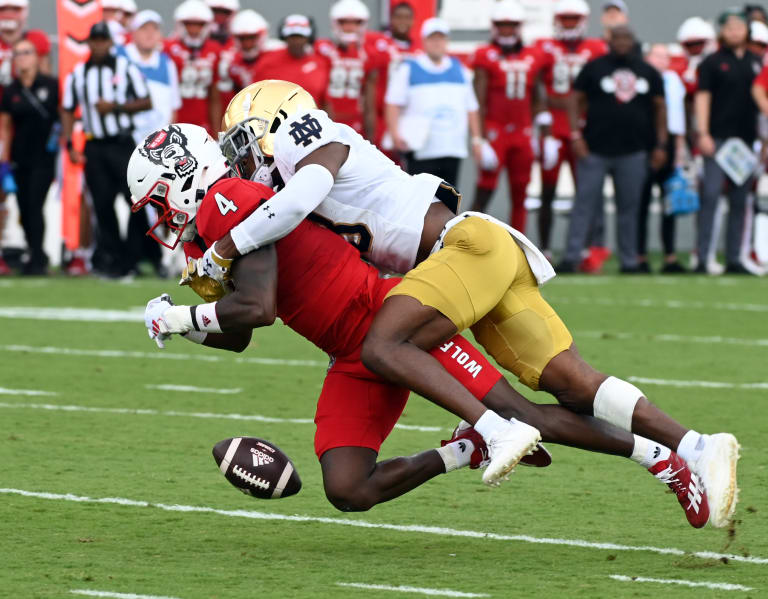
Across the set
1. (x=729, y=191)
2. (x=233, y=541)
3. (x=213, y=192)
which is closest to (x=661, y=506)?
(x=233, y=541)

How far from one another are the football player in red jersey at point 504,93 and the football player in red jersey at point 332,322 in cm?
930

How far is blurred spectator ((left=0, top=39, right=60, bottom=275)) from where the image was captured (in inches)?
556

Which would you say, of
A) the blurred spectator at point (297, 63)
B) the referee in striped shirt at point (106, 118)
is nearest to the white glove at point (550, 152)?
the blurred spectator at point (297, 63)

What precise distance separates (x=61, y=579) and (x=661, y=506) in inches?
84.9

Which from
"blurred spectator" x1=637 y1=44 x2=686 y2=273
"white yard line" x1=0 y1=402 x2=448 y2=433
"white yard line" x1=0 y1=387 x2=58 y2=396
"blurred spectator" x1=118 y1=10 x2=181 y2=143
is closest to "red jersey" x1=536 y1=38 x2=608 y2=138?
"blurred spectator" x1=637 y1=44 x2=686 y2=273

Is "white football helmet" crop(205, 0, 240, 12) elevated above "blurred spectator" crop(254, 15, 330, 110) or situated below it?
above

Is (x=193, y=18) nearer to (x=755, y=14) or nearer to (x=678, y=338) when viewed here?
(x=755, y=14)

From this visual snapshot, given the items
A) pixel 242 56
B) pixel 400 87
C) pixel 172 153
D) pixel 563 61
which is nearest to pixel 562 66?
pixel 563 61

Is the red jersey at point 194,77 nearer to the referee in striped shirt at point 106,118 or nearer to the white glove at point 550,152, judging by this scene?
the referee in striped shirt at point 106,118

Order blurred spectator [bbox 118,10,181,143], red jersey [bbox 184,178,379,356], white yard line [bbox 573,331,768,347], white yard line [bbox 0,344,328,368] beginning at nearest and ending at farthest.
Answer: red jersey [bbox 184,178,379,356] < white yard line [bbox 0,344,328,368] < white yard line [bbox 573,331,768,347] < blurred spectator [bbox 118,10,181,143]

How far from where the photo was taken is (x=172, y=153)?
207 inches

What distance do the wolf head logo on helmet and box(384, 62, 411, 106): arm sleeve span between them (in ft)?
29.3

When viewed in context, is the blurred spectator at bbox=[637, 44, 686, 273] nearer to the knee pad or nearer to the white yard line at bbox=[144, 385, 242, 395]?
the white yard line at bbox=[144, 385, 242, 395]

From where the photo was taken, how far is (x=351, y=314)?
17.1 ft
